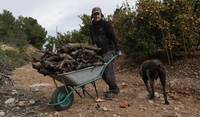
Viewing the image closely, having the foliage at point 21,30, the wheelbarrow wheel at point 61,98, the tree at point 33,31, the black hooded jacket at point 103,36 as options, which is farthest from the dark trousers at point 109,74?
the tree at point 33,31

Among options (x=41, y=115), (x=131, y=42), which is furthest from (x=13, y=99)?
(x=131, y=42)

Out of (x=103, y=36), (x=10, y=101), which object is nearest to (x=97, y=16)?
(x=103, y=36)

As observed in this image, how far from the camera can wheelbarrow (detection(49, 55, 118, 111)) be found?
8648 millimetres

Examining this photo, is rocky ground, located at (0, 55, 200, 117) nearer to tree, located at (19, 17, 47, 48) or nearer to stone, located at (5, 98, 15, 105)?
stone, located at (5, 98, 15, 105)

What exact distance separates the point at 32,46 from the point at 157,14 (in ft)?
62.8

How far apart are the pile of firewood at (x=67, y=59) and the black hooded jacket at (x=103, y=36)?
0.32 m

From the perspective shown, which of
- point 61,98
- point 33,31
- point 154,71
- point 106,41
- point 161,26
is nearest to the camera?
point 61,98

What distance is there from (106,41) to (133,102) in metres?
1.31

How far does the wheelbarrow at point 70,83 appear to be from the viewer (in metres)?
8.65

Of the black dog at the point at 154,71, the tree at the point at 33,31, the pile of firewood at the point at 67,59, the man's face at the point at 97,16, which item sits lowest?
the black dog at the point at 154,71

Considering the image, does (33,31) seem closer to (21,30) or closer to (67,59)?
(21,30)

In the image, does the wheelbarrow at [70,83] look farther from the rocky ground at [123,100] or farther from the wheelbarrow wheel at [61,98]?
the rocky ground at [123,100]

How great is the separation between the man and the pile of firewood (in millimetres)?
319

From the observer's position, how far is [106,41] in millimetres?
9727
